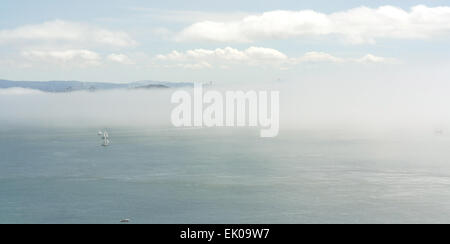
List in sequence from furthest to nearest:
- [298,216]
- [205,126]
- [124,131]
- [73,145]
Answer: [205,126], [124,131], [73,145], [298,216]

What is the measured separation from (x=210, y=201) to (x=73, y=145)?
35.7 meters

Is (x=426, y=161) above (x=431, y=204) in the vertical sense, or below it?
above

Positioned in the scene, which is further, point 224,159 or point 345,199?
point 224,159

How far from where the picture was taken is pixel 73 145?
64.6m

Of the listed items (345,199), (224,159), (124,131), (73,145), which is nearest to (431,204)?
(345,199)

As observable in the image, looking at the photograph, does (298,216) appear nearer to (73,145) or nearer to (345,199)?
(345,199)

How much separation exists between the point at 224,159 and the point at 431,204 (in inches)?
902

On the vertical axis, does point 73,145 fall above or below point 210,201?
above

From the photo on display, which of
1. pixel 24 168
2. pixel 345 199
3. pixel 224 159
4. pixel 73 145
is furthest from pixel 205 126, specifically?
pixel 345 199

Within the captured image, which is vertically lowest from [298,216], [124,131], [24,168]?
[298,216]
